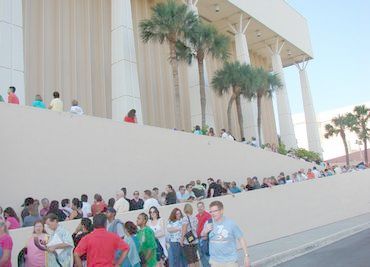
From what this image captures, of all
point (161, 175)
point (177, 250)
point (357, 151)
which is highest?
point (357, 151)

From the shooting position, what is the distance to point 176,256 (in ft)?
29.1

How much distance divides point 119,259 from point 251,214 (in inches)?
422

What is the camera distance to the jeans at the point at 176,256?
347 inches

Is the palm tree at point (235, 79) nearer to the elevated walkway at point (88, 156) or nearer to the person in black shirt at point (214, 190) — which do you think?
the elevated walkway at point (88, 156)

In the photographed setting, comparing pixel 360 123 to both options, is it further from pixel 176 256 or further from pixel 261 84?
pixel 176 256

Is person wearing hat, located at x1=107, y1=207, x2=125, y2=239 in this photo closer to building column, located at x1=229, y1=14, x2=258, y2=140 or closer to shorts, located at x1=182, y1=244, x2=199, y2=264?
shorts, located at x1=182, y1=244, x2=199, y2=264

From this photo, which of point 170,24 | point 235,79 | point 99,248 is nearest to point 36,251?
point 99,248

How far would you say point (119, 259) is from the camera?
16.8 ft

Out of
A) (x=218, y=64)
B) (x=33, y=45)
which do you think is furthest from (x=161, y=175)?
(x=218, y=64)

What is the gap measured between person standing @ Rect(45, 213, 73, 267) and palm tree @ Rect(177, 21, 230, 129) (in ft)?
56.2

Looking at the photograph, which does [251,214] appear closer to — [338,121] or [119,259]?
[119,259]

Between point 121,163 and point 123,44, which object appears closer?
point 121,163

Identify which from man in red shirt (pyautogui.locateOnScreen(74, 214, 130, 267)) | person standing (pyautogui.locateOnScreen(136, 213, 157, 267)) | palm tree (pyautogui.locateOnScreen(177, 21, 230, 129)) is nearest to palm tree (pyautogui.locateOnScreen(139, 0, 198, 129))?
palm tree (pyautogui.locateOnScreen(177, 21, 230, 129))

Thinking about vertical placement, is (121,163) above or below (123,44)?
below
